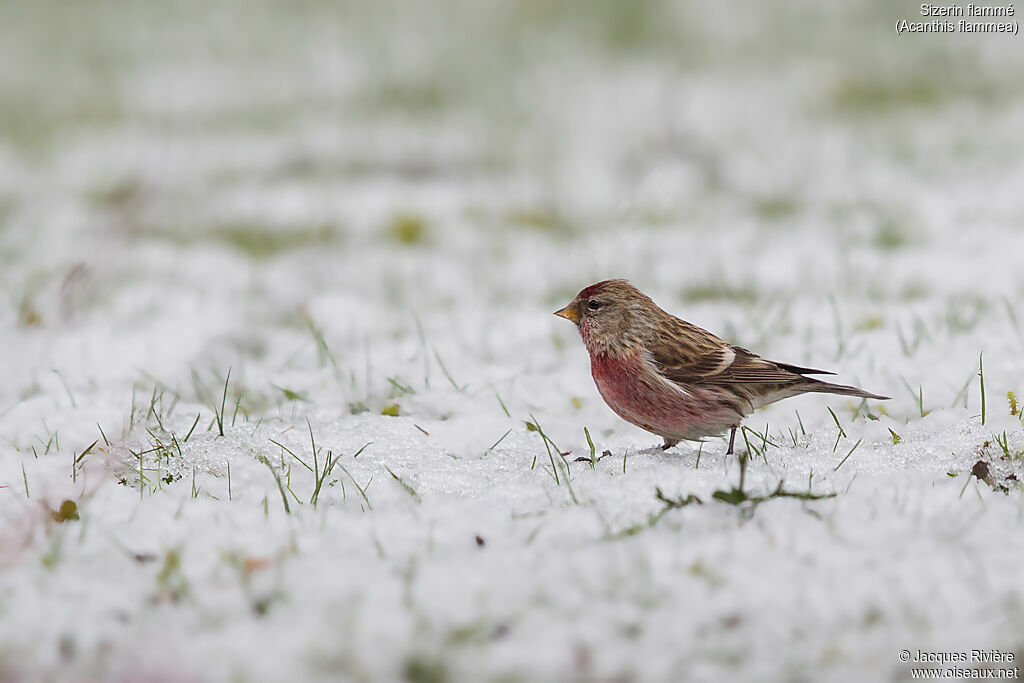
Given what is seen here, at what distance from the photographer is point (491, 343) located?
16.6 ft

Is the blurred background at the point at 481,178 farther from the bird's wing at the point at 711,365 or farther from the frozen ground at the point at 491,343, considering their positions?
the bird's wing at the point at 711,365

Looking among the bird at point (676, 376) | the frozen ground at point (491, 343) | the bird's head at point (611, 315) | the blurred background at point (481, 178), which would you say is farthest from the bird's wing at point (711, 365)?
the blurred background at point (481, 178)

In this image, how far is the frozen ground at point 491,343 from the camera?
2262 millimetres

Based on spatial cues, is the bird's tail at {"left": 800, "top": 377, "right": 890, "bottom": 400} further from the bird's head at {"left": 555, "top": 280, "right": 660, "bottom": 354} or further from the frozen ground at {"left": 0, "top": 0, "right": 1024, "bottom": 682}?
the bird's head at {"left": 555, "top": 280, "right": 660, "bottom": 354}

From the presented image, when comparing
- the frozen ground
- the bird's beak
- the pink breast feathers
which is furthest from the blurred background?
the pink breast feathers

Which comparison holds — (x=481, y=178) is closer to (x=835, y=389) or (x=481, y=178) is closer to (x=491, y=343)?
(x=491, y=343)

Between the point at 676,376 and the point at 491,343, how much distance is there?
5.32 feet

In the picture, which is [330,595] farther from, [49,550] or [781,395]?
[781,395]

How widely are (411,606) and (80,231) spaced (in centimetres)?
621

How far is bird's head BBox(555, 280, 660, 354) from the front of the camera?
12.3 feet

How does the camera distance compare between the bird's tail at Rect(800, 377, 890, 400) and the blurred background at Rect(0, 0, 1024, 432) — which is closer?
the bird's tail at Rect(800, 377, 890, 400)

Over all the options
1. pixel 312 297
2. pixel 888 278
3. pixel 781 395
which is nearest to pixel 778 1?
pixel 888 278

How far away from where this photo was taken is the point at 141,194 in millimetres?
7676

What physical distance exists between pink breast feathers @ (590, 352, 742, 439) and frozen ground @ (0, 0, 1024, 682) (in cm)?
17
